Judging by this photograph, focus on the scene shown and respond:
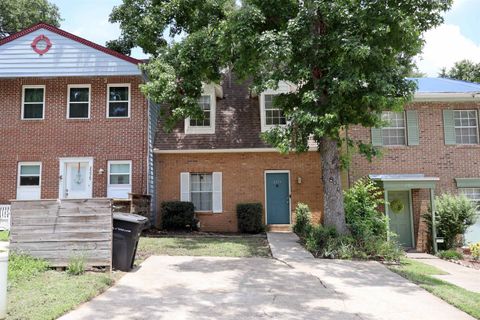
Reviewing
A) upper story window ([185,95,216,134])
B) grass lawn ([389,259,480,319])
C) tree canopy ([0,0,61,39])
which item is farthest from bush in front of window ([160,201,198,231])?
tree canopy ([0,0,61,39])

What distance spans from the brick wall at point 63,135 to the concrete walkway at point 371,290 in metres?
7.67

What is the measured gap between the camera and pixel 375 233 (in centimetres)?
1227

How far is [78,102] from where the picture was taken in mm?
15891

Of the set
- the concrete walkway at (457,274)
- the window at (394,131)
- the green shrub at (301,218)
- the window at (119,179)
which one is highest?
the window at (394,131)

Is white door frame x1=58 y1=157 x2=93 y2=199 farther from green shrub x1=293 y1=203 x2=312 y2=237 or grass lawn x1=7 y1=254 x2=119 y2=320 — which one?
grass lawn x1=7 y1=254 x2=119 y2=320

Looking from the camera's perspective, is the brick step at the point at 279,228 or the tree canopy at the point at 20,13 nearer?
the brick step at the point at 279,228

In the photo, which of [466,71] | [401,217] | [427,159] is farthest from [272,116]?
[466,71]

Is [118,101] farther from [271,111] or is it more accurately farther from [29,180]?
[271,111]

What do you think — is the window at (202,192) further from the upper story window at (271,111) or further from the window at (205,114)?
the upper story window at (271,111)

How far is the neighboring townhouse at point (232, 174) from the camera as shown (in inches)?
627

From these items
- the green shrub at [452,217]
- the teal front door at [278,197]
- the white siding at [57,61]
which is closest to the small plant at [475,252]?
the green shrub at [452,217]

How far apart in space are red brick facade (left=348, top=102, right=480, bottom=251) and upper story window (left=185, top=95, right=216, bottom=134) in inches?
217

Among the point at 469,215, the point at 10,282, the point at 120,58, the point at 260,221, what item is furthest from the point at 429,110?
the point at 10,282

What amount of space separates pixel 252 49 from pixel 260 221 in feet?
22.2
